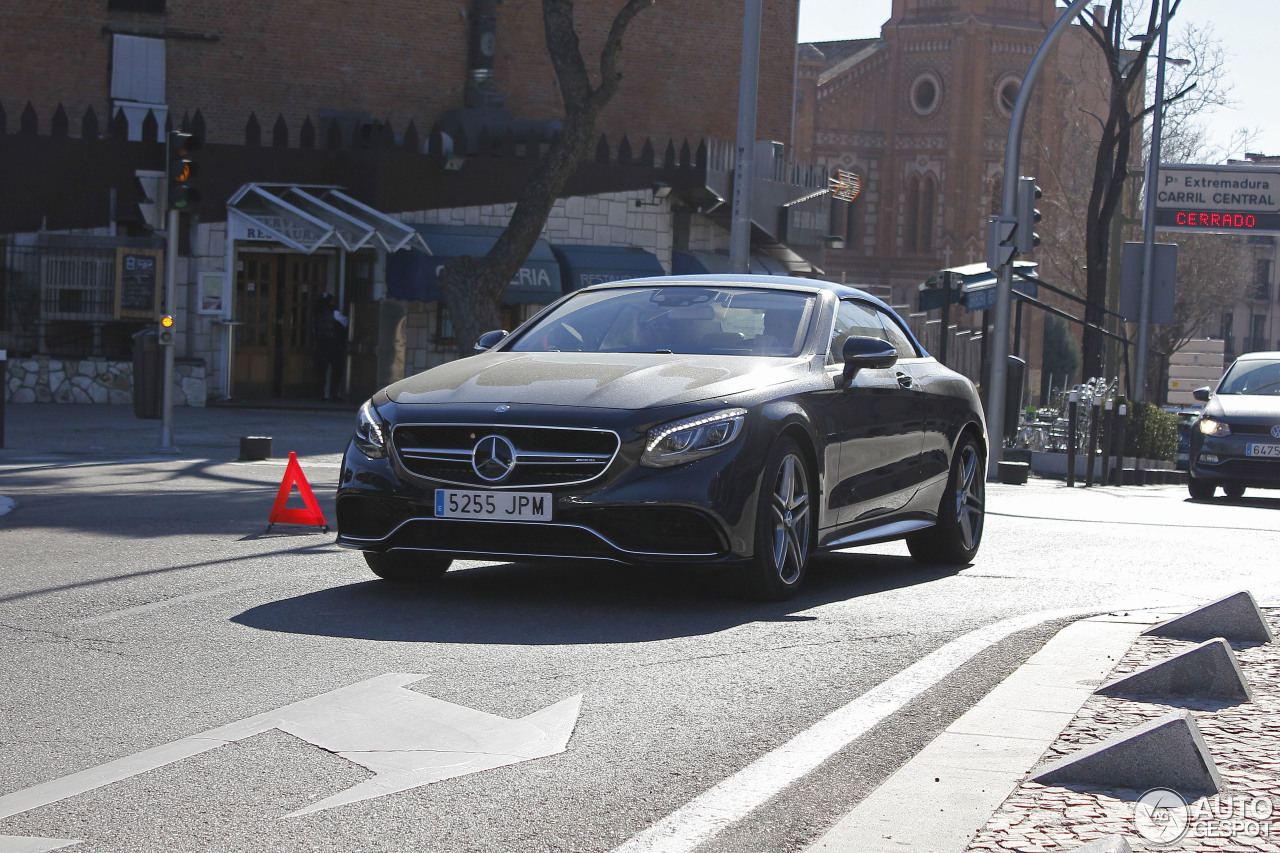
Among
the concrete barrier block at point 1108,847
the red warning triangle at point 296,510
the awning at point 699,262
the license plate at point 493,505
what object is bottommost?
the red warning triangle at point 296,510

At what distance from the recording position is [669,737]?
4.84 meters

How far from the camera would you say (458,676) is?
5.60 m

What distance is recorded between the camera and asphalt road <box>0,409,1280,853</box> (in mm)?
3988

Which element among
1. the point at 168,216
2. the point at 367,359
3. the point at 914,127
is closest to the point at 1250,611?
the point at 168,216

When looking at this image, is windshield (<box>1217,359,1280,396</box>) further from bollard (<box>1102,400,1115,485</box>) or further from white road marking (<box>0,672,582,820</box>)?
white road marking (<box>0,672,582,820</box>)

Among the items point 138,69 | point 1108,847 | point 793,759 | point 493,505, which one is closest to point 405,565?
point 493,505

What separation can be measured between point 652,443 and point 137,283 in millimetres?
21265

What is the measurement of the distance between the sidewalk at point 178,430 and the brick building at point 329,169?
5.42 ft

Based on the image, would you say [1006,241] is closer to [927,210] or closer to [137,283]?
[137,283]

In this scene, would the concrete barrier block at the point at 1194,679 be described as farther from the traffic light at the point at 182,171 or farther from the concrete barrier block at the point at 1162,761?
the traffic light at the point at 182,171

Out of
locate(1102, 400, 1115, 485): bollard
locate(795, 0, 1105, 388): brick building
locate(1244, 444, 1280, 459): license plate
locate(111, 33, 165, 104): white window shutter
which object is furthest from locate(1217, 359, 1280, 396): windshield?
locate(795, 0, 1105, 388): brick building

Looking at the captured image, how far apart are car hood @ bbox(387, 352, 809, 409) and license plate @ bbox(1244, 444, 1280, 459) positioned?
12.7 meters

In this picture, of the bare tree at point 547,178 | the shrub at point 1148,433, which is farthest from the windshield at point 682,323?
the shrub at point 1148,433

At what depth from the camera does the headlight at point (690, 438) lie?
270 inches
